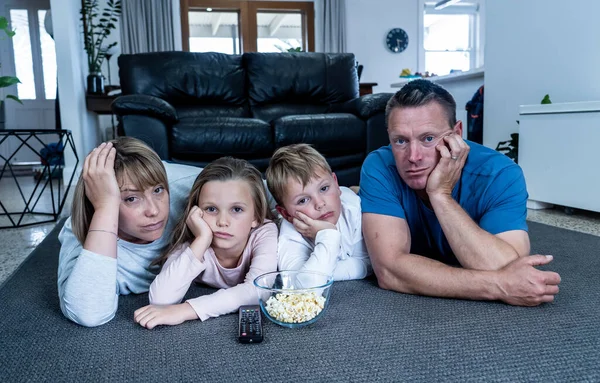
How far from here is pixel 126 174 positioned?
1181 mm

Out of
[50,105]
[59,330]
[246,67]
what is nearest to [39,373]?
[59,330]

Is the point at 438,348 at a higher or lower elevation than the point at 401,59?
lower

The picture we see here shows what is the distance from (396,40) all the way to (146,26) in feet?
12.1

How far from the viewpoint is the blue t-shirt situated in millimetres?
1217

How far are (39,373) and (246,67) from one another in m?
2.96

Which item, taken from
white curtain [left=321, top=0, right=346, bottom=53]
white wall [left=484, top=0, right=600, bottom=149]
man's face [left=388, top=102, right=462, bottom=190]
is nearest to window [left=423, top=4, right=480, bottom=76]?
white curtain [left=321, top=0, right=346, bottom=53]

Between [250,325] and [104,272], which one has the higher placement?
[104,272]

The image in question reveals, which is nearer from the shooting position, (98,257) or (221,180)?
(98,257)

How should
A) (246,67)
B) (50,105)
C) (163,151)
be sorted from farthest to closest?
(50,105)
(246,67)
(163,151)

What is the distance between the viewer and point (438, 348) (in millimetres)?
955

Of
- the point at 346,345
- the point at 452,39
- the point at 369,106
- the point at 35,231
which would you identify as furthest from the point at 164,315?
the point at 452,39

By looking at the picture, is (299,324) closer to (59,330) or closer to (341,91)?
(59,330)

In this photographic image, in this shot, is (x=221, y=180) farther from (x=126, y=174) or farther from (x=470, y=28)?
(x=470, y=28)

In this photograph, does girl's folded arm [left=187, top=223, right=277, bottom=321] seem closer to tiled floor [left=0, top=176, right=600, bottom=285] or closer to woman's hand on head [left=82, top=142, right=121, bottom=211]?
woman's hand on head [left=82, top=142, right=121, bottom=211]
